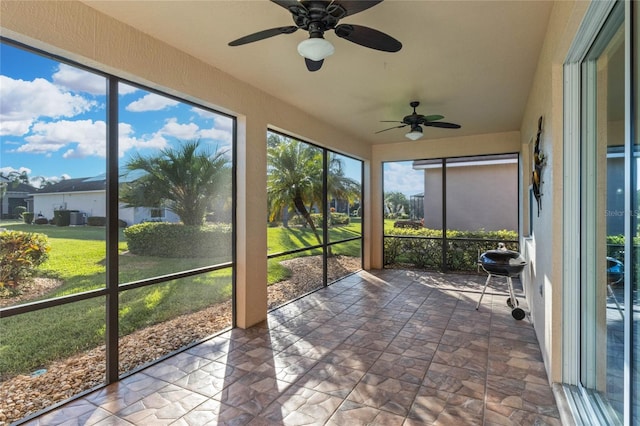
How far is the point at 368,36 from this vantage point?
212cm

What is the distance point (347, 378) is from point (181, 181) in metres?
2.34

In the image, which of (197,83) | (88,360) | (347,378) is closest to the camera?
(88,360)

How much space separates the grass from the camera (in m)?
2.17

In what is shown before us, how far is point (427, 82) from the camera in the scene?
364 cm

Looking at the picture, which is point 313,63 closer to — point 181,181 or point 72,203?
point 181,181

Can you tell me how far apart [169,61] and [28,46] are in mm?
945

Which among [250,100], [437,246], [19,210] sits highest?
[250,100]

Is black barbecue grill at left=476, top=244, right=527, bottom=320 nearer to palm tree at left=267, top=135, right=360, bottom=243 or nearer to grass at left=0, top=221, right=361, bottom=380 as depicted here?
palm tree at left=267, top=135, right=360, bottom=243

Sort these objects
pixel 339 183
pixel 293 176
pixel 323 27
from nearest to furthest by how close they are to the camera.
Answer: pixel 323 27 < pixel 293 176 < pixel 339 183

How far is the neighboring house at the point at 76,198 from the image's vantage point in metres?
2.30

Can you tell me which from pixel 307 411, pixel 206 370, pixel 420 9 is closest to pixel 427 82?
pixel 420 9

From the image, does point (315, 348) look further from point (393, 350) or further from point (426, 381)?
point (426, 381)

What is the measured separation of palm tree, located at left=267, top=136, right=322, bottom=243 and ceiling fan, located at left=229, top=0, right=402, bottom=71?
2528mm

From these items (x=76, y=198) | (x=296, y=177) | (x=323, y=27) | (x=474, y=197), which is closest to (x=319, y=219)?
(x=296, y=177)
